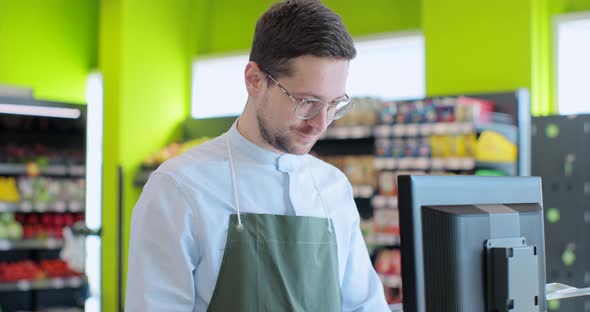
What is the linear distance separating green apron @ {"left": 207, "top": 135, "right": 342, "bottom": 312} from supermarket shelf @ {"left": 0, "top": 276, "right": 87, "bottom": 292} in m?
4.52

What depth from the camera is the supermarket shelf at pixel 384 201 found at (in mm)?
6457

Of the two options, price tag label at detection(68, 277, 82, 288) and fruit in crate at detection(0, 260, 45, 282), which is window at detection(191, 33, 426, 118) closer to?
price tag label at detection(68, 277, 82, 288)

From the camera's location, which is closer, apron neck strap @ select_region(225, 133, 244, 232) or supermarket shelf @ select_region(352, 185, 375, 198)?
apron neck strap @ select_region(225, 133, 244, 232)

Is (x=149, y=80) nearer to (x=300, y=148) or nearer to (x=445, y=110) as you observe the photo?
(x=445, y=110)

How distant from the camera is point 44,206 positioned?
6.05 metres

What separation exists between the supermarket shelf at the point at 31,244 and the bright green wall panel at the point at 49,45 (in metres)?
3.35

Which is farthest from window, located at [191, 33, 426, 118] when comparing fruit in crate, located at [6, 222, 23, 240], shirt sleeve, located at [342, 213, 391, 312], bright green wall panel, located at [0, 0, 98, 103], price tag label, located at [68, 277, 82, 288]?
shirt sleeve, located at [342, 213, 391, 312]

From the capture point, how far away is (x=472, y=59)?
24.3 ft

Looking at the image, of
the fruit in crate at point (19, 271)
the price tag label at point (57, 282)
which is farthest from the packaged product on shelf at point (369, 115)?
the fruit in crate at point (19, 271)

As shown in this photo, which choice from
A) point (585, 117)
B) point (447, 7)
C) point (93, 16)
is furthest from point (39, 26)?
point (585, 117)

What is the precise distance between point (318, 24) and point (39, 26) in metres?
8.51

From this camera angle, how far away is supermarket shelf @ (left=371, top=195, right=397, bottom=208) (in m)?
6.46

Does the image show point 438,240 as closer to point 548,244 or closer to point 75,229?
point 548,244

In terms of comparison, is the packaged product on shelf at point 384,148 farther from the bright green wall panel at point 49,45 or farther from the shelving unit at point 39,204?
the bright green wall panel at point 49,45
